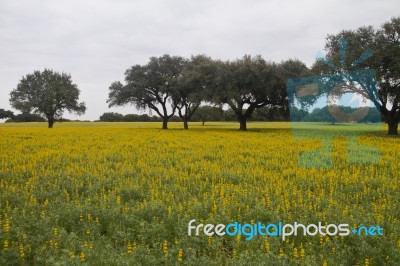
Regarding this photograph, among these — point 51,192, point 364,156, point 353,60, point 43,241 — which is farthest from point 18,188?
point 353,60

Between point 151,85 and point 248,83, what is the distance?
1831 cm

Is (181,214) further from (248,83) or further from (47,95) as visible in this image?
(47,95)

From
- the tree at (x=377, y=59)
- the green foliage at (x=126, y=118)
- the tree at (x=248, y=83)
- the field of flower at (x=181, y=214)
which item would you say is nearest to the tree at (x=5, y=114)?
the green foliage at (x=126, y=118)

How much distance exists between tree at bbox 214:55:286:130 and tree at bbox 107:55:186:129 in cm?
1163

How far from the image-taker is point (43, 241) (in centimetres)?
623

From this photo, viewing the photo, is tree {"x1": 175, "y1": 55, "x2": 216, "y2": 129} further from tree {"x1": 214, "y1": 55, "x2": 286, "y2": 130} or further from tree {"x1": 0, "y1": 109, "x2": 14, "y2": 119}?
tree {"x1": 0, "y1": 109, "x2": 14, "y2": 119}

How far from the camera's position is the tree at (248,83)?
44562 millimetres

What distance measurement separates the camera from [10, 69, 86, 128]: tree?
65.0 meters

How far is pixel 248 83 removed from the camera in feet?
149

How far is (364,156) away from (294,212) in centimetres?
1083

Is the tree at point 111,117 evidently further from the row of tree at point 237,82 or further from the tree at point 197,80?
the tree at point 197,80

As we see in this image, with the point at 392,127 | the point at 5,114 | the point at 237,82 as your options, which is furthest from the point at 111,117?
the point at 392,127

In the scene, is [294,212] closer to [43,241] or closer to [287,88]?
[43,241]

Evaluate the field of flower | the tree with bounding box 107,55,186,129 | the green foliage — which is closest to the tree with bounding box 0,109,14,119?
the green foliage
